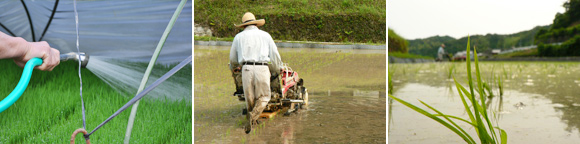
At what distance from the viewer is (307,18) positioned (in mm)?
1647

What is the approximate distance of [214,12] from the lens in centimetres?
160

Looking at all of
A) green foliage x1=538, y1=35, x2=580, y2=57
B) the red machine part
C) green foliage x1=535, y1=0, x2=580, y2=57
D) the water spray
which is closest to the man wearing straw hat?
the red machine part

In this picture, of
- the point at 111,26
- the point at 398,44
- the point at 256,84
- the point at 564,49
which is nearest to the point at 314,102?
the point at 256,84

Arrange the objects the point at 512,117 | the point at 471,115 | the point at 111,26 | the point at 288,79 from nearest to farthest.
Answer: the point at 471,115 → the point at 288,79 → the point at 512,117 → the point at 111,26

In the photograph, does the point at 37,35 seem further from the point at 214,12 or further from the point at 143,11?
the point at 214,12

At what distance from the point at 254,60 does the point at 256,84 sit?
9 centimetres

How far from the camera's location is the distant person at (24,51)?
4.97 feet

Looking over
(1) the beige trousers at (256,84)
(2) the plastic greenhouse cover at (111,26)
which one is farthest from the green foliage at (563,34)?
(1) the beige trousers at (256,84)

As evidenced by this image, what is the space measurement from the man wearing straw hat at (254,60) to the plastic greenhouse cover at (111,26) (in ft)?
2.59

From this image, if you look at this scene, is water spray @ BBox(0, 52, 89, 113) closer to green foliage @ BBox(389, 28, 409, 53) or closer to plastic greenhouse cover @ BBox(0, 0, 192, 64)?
plastic greenhouse cover @ BBox(0, 0, 192, 64)

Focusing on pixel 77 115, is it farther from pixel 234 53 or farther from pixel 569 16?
pixel 569 16

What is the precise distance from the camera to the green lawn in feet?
5.37

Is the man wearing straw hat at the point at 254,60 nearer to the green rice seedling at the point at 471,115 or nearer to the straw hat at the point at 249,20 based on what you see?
the straw hat at the point at 249,20

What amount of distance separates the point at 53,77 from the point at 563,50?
13995mm
